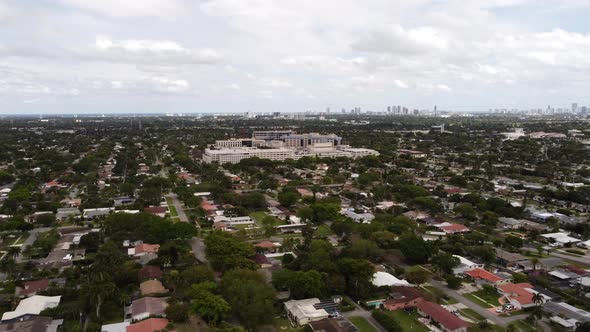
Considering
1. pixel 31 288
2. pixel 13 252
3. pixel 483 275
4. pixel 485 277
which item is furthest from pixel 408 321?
pixel 13 252

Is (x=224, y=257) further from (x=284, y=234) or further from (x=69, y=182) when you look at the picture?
(x=69, y=182)

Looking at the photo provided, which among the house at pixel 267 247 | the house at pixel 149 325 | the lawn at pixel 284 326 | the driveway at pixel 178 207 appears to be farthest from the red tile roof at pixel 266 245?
the house at pixel 149 325

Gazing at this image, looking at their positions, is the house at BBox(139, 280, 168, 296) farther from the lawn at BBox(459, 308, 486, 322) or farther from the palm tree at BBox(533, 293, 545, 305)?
the palm tree at BBox(533, 293, 545, 305)

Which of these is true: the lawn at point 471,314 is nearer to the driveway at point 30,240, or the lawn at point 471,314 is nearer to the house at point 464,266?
the house at point 464,266

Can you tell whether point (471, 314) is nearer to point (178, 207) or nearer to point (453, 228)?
point (453, 228)

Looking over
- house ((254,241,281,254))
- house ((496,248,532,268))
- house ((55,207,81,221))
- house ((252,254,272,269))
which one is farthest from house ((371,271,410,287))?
house ((55,207,81,221))
